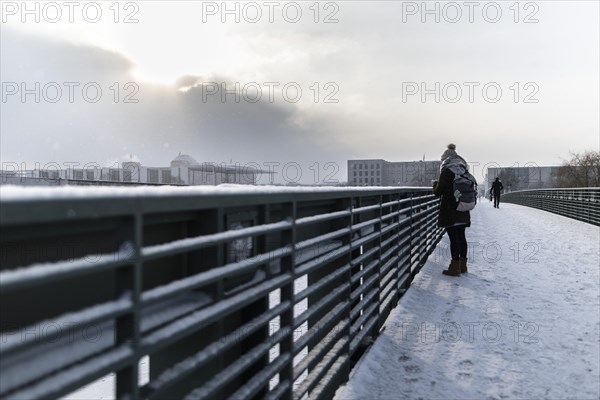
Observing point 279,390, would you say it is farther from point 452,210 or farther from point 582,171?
point 582,171

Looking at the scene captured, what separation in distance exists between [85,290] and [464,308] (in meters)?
5.11

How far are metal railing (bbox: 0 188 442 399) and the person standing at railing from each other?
4412 millimetres

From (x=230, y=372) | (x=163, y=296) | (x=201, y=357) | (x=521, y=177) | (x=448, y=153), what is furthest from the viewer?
(x=521, y=177)

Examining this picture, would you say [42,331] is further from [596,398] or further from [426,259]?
[426,259]

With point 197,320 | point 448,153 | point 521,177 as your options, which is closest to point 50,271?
point 197,320

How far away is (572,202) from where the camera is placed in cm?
2219

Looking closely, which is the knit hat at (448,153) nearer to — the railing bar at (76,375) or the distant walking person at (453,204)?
the distant walking person at (453,204)

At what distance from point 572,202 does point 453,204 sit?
722 inches

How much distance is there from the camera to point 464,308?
18.5 feet

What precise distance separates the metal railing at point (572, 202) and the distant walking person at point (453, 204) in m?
13.3

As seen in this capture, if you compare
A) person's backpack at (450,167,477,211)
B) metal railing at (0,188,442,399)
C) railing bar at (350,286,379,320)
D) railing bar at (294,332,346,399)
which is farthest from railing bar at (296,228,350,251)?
person's backpack at (450,167,477,211)

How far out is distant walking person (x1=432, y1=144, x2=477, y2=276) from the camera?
728cm

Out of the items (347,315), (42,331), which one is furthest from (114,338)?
(347,315)

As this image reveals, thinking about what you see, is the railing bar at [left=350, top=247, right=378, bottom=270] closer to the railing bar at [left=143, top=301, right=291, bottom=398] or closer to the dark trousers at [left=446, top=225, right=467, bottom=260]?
the railing bar at [left=143, top=301, right=291, bottom=398]
